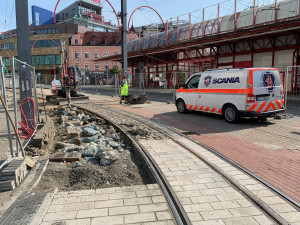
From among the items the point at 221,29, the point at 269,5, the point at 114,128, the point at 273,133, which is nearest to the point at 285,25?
the point at 269,5

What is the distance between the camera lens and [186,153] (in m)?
5.68

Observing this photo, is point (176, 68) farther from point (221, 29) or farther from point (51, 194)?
point (51, 194)

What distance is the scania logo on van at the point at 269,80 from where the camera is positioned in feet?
28.1

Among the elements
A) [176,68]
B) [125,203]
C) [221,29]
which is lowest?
[125,203]

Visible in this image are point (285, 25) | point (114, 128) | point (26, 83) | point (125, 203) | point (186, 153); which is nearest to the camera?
point (125, 203)

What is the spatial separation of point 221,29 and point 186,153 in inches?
918

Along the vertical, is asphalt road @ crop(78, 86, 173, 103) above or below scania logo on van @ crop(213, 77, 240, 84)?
below

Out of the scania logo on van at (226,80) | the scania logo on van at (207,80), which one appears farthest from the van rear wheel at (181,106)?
the scania logo on van at (226,80)

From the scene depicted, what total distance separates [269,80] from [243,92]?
1027 mm

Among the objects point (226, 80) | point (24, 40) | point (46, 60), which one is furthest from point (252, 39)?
point (46, 60)

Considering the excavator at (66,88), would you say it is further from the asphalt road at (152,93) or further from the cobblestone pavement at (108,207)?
the cobblestone pavement at (108,207)

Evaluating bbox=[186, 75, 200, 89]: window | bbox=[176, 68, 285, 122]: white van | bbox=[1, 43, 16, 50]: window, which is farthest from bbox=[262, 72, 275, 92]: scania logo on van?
bbox=[1, 43, 16, 50]: window

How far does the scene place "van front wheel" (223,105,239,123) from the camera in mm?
8945

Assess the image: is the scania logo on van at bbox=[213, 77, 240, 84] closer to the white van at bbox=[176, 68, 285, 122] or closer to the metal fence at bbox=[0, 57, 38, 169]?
the white van at bbox=[176, 68, 285, 122]
